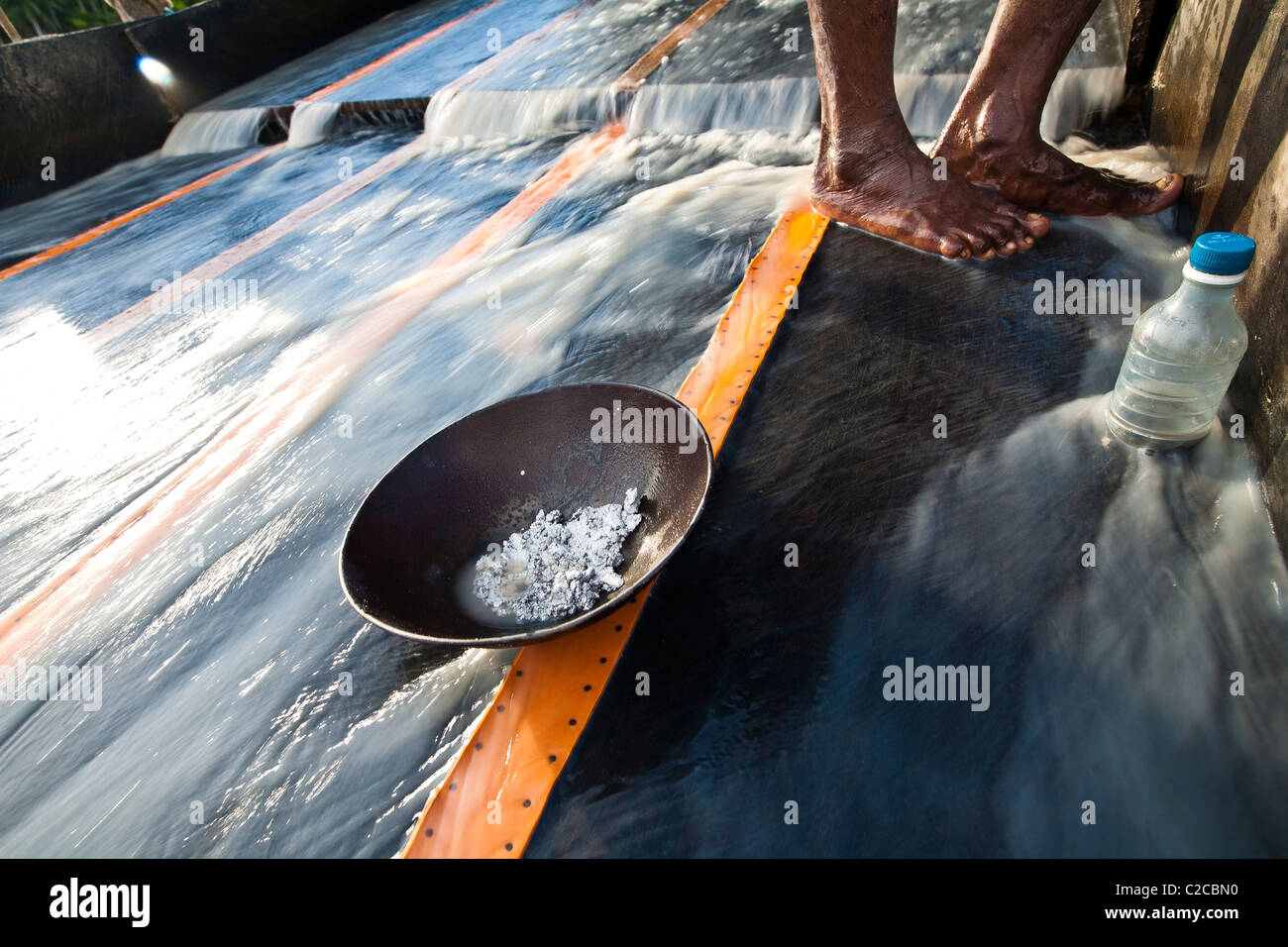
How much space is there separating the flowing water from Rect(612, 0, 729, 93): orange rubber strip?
15cm

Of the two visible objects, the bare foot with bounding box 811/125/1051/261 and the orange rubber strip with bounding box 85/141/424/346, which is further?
the orange rubber strip with bounding box 85/141/424/346

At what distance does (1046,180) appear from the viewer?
2861 mm

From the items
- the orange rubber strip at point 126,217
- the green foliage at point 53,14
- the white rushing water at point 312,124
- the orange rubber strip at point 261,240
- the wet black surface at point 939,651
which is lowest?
the wet black surface at point 939,651

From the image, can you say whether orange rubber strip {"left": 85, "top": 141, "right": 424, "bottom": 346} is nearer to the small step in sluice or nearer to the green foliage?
the small step in sluice

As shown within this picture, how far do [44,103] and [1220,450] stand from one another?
27.9ft

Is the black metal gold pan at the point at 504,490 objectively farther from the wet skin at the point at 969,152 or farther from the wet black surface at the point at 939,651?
the wet skin at the point at 969,152

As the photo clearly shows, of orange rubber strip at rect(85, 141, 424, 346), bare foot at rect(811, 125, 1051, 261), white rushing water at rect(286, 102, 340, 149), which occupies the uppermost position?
white rushing water at rect(286, 102, 340, 149)

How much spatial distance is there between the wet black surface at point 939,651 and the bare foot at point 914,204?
63 centimetres

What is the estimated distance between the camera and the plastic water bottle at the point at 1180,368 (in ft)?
6.03

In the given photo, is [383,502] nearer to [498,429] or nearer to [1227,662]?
[498,429]

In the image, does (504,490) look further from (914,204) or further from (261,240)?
(261,240)

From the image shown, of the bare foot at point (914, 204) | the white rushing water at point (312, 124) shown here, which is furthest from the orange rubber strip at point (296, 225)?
the bare foot at point (914, 204)

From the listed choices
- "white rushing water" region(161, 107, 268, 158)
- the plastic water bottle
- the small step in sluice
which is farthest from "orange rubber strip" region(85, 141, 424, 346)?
the plastic water bottle

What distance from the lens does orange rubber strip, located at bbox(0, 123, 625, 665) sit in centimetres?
230
